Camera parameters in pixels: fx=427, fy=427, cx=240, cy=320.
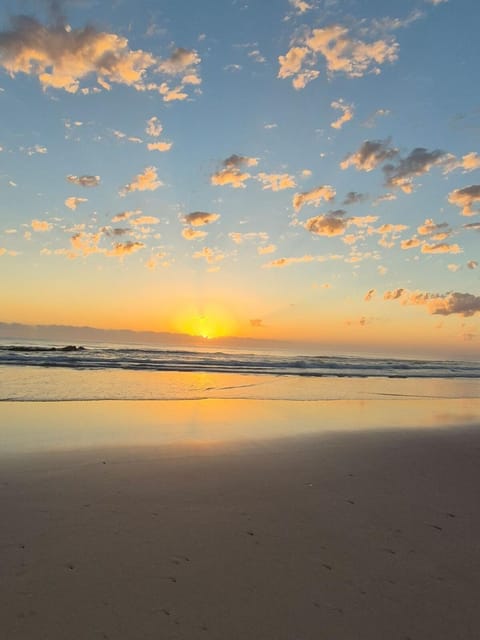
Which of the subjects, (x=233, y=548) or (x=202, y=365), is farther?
(x=202, y=365)

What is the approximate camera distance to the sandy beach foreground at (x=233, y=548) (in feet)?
10.7

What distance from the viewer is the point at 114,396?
1578 centimetres

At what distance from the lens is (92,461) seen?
730cm

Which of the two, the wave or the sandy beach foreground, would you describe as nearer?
the sandy beach foreground

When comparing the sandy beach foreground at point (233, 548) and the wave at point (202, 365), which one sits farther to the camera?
the wave at point (202, 365)

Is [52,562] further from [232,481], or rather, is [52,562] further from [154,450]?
[154,450]

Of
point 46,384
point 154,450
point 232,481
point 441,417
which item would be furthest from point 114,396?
point 441,417

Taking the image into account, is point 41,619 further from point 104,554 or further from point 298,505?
point 298,505

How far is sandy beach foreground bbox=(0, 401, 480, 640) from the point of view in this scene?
3.26 metres

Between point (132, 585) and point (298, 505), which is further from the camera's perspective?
point (298, 505)

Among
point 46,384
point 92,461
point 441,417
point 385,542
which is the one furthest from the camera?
point 46,384

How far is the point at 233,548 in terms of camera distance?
4352 millimetres

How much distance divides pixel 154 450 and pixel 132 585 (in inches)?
183

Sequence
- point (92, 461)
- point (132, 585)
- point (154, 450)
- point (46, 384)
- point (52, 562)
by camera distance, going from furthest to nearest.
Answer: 1. point (46, 384)
2. point (154, 450)
3. point (92, 461)
4. point (52, 562)
5. point (132, 585)
